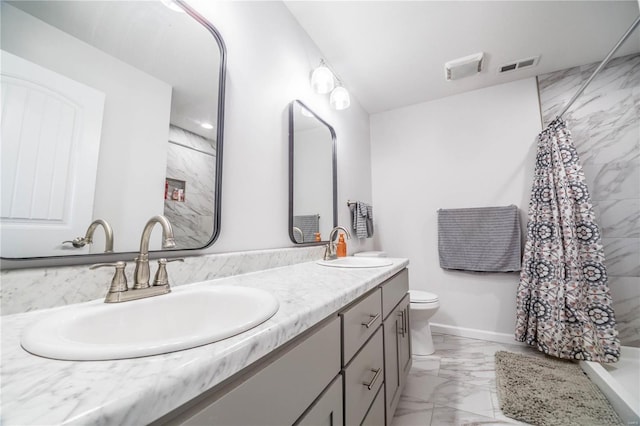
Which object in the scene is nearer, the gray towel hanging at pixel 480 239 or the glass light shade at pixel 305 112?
the glass light shade at pixel 305 112

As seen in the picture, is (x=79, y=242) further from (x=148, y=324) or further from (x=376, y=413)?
(x=376, y=413)

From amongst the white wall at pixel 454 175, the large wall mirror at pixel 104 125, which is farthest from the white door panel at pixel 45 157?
the white wall at pixel 454 175

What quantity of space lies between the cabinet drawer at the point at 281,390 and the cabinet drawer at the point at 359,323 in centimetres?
6

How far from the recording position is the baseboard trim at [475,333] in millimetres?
2080

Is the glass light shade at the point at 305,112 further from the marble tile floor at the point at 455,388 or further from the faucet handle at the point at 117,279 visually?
the marble tile floor at the point at 455,388

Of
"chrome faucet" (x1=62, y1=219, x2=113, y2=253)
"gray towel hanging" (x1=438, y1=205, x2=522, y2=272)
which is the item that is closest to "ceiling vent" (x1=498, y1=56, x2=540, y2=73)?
"gray towel hanging" (x1=438, y1=205, x2=522, y2=272)

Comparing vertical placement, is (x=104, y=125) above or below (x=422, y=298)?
above

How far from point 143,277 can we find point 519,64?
279 centimetres

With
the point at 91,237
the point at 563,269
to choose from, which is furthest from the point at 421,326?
the point at 91,237

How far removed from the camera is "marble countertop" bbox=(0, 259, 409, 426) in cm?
23

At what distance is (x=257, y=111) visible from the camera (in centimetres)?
122

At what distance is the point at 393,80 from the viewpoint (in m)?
2.22

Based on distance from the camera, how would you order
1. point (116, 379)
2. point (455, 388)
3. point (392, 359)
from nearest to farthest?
1. point (116, 379)
2. point (392, 359)
3. point (455, 388)

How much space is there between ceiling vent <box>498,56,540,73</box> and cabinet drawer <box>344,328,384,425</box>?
7.54 ft
